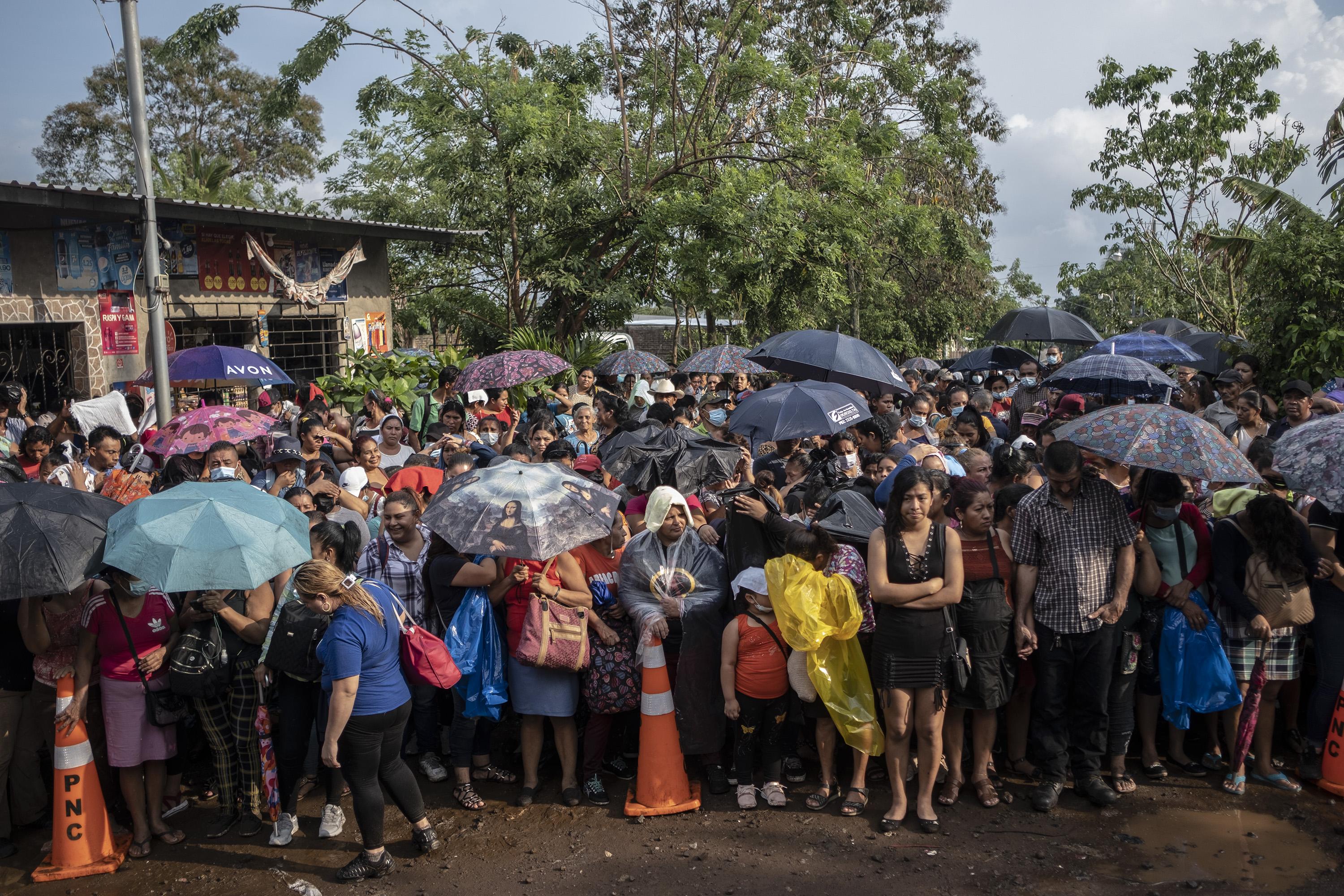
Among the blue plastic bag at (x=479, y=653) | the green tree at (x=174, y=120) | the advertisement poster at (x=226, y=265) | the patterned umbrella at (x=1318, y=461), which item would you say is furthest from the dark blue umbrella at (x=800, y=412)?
the green tree at (x=174, y=120)

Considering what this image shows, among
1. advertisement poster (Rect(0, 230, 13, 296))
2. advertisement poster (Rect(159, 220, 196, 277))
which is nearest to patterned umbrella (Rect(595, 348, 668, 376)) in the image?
advertisement poster (Rect(159, 220, 196, 277))

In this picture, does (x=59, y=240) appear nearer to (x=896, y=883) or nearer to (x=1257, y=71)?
(x=896, y=883)

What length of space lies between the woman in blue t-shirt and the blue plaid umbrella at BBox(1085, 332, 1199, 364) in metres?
9.01

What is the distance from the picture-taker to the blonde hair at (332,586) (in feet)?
13.6

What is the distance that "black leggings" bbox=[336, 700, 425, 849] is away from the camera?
171 inches

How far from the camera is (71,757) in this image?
469 centimetres

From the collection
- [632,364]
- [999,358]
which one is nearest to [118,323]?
[632,364]

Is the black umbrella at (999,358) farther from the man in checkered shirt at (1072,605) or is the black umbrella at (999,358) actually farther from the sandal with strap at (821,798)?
the sandal with strap at (821,798)

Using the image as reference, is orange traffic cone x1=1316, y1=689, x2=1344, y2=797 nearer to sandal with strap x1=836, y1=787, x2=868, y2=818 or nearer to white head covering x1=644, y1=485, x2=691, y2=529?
sandal with strap x1=836, y1=787, x2=868, y2=818

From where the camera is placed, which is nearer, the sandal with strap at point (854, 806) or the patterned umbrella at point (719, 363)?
the sandal with strap at point (854, 806)

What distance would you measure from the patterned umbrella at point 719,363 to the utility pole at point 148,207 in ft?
20.1

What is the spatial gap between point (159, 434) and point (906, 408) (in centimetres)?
674

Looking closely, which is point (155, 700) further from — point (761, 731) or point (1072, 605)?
point (1072, 605)

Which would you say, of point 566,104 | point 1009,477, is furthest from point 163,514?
point 566,104
